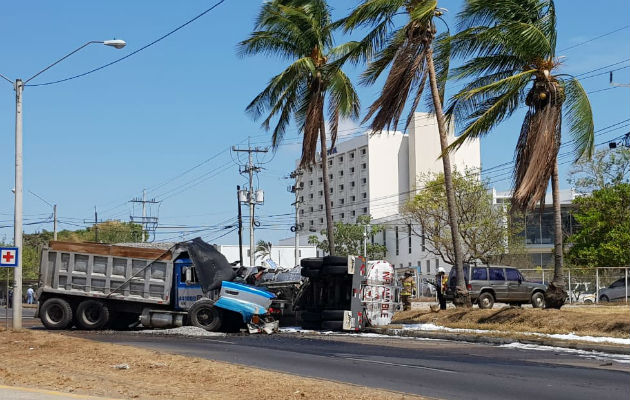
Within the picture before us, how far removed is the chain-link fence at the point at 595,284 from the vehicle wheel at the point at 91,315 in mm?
21667

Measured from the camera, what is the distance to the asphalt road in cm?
1194

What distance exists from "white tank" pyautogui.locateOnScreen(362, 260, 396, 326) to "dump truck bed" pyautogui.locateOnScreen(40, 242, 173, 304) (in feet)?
20.0

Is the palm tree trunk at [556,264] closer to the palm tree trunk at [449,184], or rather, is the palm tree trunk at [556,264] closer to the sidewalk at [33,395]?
the palm tree trunk at [449,184]

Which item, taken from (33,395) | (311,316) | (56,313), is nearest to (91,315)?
(56,313)

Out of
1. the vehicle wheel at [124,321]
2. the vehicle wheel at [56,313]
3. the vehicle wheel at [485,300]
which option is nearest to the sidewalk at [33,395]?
the vehicle wheel at [56,313]

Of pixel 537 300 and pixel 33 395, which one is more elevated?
pixel 537 300

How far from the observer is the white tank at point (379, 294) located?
2605cm

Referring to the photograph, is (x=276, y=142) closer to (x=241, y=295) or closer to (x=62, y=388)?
(x=241, y=295)

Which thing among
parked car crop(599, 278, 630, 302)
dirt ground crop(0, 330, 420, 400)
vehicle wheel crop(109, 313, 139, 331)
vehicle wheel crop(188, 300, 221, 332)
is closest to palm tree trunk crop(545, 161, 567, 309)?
vehicle wheel crop(188, 300, 221, 332)

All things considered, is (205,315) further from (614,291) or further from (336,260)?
(614,291)

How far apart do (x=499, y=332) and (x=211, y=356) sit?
8.54m

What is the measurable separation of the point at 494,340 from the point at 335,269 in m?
6.16

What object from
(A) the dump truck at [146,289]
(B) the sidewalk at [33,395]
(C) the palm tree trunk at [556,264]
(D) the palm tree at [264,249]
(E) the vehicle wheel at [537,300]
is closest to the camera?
(B) the sidewalk at [33,395]

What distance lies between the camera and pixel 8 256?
2366 centimetres
